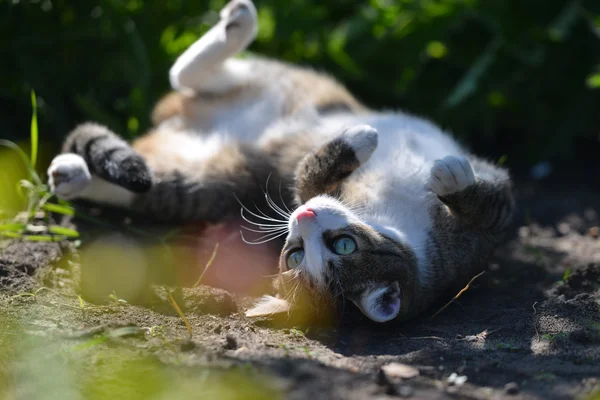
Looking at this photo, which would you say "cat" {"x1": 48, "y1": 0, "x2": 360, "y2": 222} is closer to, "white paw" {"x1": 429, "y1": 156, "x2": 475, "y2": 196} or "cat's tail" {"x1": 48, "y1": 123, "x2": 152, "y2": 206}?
"cat's tail" {"x1": 48, "y1": 123, "x2": 152, "y2": 206}

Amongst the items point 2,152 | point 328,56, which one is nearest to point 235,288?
point 2,152

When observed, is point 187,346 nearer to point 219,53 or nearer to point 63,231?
point 63,231

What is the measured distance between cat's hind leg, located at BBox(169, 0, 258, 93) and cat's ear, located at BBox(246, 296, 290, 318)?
1842 millimetres

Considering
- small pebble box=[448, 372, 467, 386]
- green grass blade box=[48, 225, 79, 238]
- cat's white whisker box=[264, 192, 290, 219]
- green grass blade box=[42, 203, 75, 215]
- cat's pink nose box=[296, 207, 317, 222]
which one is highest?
cat's white whisker box=[264, 192, 290, 219]

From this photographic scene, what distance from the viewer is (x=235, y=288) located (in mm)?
3451

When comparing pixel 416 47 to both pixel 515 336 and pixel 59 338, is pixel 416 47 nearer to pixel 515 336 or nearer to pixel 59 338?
pixel 515 336

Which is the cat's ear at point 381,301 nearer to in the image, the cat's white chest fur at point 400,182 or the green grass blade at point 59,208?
the cat's white chest fur at point 400,182

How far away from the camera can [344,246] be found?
3.02 metres

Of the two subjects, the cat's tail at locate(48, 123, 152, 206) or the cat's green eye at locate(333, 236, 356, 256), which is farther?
the cat's tail at locate(48, 123, 152, 206)

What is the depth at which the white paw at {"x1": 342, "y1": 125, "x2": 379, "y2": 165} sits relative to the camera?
132 inches

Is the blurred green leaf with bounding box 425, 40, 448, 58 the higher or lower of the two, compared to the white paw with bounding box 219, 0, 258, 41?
higher

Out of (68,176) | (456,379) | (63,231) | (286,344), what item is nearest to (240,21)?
(68,176)

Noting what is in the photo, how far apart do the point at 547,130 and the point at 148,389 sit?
4032 mm

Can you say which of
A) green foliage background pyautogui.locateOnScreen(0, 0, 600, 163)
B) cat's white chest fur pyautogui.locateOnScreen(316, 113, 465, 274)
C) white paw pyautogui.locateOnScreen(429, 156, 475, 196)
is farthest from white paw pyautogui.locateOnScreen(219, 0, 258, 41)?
white paw pyautogui.locateOnScreen(429, 156, 475, 196)
